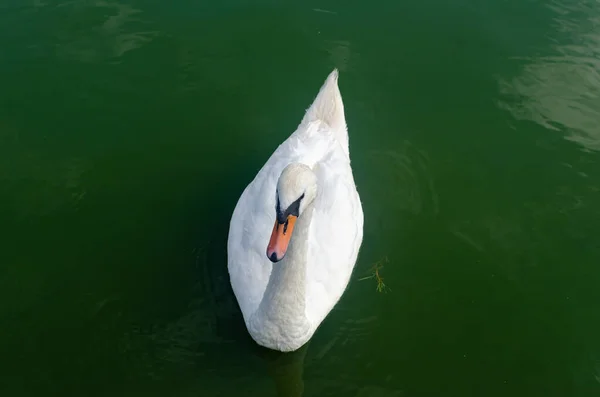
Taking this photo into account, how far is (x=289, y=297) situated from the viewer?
505 centimetres

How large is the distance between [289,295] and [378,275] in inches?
63.3

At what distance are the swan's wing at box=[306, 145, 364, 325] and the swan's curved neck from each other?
24 cm

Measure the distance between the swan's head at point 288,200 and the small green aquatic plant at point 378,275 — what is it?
2.16 m

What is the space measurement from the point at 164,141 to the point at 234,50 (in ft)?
6.71

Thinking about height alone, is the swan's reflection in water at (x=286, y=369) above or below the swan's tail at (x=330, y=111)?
below

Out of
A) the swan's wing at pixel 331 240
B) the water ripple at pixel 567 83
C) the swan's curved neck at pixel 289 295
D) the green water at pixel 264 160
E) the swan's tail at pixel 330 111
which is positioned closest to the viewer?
the swan's curved neck at pixel 289 295

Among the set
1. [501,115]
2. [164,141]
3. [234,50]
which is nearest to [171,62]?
[234,50]

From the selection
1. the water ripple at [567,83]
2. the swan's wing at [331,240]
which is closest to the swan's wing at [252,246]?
the swan's wing at [331,240]

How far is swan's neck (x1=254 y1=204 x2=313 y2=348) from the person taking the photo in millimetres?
4797

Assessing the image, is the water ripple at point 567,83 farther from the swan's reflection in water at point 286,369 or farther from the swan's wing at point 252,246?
the swan's reflection in water at point 286,369

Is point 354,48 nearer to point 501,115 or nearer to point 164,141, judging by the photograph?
point 501,115

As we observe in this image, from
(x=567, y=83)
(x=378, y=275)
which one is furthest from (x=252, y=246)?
(x=567, y=83)

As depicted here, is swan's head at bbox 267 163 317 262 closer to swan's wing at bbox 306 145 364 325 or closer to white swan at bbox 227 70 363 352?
white swan at bbox 227 70 363 352

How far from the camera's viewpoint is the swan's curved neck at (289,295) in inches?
189
